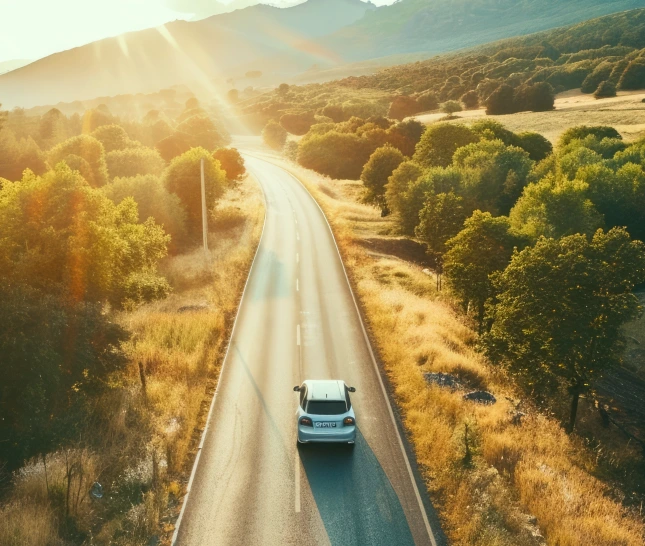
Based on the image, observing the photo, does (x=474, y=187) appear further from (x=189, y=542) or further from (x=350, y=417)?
(x=189, y=542)

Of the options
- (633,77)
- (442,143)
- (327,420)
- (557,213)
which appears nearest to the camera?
(327,420)

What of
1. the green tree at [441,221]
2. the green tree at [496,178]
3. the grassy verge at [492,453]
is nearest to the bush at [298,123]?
the green tree at [496,178]

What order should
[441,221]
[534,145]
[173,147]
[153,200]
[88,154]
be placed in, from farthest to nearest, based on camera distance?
[173,147], [534,145], [88,154], [153,200], [441,221]

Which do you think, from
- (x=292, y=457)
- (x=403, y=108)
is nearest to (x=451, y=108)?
(x=403, y=108)

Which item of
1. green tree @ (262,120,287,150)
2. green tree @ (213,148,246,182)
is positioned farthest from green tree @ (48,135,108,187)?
green tree @ (262,120,287,150)

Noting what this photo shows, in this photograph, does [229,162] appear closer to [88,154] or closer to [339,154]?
[88,154]

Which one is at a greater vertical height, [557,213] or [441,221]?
[441,221]

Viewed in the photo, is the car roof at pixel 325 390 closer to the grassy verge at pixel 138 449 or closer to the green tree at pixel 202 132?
the grassy verge at pixel 138 449

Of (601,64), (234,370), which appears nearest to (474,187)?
(234,370)
